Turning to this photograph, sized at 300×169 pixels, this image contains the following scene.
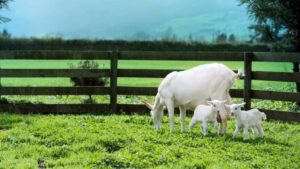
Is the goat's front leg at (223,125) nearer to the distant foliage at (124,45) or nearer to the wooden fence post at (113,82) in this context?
the wooden fence post at (113,82)

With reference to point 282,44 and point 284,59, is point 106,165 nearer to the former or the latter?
point 284,59

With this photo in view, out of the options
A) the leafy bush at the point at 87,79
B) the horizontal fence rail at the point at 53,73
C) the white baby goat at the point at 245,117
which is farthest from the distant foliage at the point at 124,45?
the white baby goat at the point at 245,117

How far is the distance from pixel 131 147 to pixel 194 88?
2368 mm

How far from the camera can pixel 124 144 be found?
8398mm

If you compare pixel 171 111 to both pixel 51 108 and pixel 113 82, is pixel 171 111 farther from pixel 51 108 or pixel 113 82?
pixel 51 108

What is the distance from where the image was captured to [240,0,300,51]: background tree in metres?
14.1

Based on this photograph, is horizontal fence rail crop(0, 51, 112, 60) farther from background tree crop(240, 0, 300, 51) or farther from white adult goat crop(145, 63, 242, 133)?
background tree crop(240, 0, 300, 51)

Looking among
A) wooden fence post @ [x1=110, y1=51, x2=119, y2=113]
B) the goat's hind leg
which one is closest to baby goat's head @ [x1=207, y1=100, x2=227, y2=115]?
the goat's hind leg

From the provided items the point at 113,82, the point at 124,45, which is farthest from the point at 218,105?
the point at 124,45

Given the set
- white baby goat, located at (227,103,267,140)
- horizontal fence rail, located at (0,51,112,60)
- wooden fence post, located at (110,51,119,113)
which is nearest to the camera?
white baby goat, located at (227,103,267,140)

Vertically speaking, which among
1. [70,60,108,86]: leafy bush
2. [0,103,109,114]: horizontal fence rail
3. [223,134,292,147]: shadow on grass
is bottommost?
[223,134,292,147]: shadow on grass

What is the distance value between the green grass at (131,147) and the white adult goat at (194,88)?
0.49 meters

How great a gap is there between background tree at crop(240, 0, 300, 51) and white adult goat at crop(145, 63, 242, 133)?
475 centimetres

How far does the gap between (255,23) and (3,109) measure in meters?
7.15
